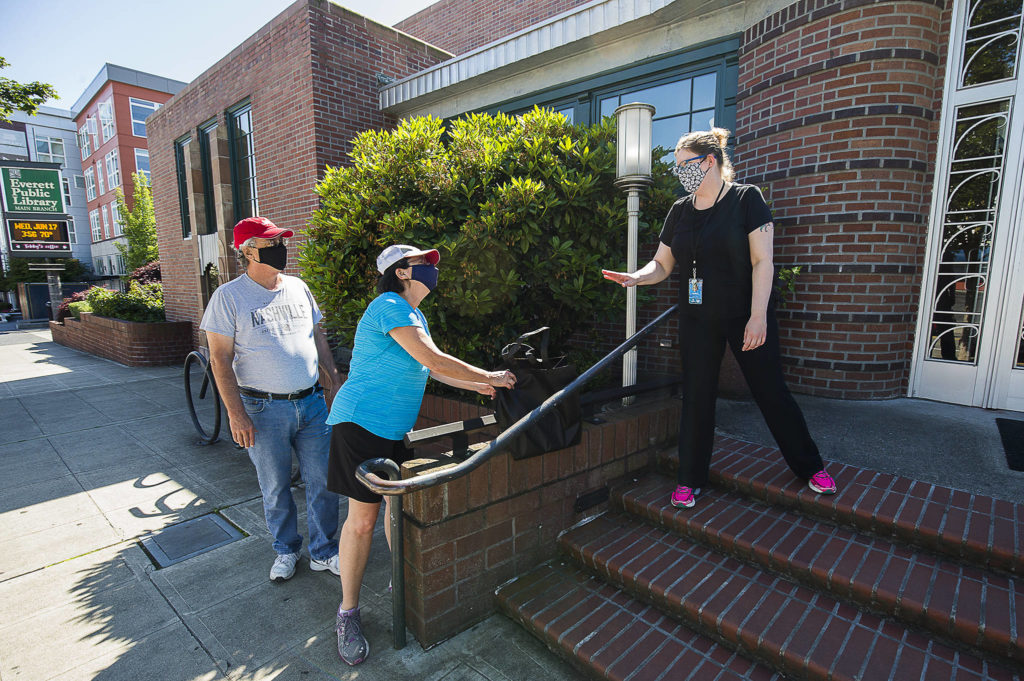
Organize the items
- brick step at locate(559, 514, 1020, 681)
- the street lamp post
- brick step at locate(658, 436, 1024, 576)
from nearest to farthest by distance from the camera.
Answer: brick step at locate(559, 514, 1020, 681), brick step at locate(658, 436, 1024, 576), the street lamp post

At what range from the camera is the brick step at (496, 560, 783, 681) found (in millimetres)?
1969

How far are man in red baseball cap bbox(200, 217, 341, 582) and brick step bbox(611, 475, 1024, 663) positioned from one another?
185cm

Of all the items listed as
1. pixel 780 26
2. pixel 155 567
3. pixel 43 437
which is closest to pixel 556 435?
pixel 155 567

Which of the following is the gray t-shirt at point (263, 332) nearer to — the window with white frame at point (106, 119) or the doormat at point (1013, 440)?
the doormat at point (1013, 440)

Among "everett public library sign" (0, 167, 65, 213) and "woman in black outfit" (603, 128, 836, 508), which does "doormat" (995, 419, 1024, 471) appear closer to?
"woman in black outfit" (603, 128, 836, 508)

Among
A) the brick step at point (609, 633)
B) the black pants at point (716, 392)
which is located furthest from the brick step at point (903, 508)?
the brick step at point (609, 633)

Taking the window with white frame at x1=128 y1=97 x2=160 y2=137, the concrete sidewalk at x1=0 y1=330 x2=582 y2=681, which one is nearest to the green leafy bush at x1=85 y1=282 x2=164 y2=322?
the concrete sidewalk at x1=0 y1=330 x2=582 y2=681

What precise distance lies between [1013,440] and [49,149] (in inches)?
2099

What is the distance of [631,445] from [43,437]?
20.8ft

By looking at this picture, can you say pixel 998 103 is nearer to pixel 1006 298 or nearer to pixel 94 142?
pixel 1006 298

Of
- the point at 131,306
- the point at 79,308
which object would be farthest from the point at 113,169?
the point at 131,306

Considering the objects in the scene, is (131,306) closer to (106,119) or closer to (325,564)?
(325,564)

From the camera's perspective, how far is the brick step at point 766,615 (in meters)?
1.79

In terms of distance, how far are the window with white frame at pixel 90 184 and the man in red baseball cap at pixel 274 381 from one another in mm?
44705
